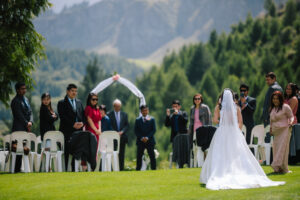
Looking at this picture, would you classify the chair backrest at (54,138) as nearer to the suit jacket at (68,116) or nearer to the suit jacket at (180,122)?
the suit jacket at (68,116)

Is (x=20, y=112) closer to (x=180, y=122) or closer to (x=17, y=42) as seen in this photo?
(x=17, y=42)

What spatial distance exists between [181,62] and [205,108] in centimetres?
7851

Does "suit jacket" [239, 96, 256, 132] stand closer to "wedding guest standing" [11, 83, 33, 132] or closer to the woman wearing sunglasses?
the woman wearing sunglasses

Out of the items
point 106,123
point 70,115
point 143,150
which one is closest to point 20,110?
point 70,115

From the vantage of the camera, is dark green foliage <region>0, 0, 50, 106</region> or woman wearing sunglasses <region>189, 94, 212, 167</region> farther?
dark green foliage <region>0, 0, 50, 106</region>

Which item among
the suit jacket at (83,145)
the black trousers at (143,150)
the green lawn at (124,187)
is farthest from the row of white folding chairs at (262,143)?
the suit jacket at (83,145)

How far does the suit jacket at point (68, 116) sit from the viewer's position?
32.9 feet

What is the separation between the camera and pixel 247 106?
11.4 m

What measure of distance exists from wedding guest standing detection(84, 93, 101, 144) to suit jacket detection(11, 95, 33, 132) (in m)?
1.42

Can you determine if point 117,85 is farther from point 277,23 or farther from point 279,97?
point 279,97

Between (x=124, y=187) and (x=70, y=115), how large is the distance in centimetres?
345

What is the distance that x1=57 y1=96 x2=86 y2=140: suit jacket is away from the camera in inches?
394

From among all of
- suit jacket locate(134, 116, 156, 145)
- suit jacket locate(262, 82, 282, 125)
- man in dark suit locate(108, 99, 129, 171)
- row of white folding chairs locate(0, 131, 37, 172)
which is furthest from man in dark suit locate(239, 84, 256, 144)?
row of white folding chairs locate(0, 131, 37, 172)

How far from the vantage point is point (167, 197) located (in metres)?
6.16
